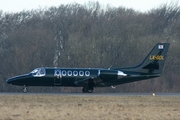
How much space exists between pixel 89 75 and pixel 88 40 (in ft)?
65.3

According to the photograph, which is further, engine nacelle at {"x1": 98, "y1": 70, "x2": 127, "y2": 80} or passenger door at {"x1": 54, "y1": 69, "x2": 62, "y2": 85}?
engine nacelle at {"x1": 98, "y1": 70, "x2": 127, "y2": 80}

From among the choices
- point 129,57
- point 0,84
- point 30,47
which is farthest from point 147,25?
point 0,84

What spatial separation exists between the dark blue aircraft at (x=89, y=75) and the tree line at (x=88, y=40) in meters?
7.61

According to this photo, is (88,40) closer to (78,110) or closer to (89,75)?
(89,75)

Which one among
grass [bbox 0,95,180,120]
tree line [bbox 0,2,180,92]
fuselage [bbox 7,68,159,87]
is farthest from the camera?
tree line [bbox 0,2,180,92]

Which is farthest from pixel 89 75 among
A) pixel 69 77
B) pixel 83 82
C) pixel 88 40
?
pixel 88 40

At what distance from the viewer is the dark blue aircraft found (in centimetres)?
3947

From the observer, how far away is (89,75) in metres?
40.2

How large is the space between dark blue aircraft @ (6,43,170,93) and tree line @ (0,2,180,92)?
7614mm

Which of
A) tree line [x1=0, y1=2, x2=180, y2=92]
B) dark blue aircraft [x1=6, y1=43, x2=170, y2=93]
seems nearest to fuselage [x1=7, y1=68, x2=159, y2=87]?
dark blue aircraft [x1=6, y1=43, x2=170, y2=93]

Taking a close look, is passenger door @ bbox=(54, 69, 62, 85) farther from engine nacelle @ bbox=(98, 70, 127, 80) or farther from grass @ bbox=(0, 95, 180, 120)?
grass @ bbox=(0, 95, 180, 120)

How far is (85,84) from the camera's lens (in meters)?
40.4

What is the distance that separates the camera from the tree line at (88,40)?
54.5 metres

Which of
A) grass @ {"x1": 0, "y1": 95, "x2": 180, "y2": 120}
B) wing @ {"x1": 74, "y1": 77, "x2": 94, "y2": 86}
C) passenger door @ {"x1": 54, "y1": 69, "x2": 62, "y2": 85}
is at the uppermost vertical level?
passenger door @ {"x1": 54, "y1": 69, "x2": 62, "y2": 85}
